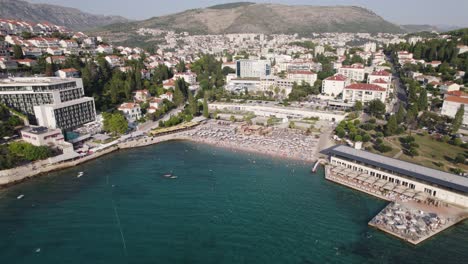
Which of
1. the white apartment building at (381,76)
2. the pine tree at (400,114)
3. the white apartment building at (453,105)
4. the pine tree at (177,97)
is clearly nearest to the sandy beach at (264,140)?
the pine tree at (177,97)

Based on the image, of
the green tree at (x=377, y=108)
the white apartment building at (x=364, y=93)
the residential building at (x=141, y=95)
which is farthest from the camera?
the residential building at (x=141, y=95)

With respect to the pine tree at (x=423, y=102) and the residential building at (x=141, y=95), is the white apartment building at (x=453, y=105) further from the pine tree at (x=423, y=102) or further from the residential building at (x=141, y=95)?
the residential building at (x=141, y=95)

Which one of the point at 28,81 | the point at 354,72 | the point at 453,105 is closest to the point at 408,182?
the point at 453,105

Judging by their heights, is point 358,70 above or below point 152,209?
above

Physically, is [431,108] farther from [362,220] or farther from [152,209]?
[152,209]

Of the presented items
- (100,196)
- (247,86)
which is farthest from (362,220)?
(247,86)

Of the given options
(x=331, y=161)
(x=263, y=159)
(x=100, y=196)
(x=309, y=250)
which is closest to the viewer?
(x=309, y=250)
